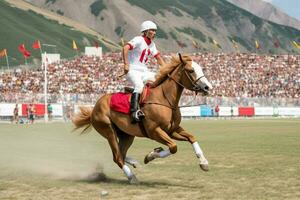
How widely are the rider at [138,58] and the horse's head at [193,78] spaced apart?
94 centimetres

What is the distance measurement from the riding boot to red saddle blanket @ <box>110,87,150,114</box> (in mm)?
132

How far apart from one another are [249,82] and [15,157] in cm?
6150

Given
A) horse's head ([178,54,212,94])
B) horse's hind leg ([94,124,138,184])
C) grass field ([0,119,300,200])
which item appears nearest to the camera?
grass field ([0,119,300,200])

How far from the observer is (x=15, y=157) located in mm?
19344

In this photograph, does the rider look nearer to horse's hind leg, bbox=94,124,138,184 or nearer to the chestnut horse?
the chestnut horse

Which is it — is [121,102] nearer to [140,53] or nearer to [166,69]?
[140,53]

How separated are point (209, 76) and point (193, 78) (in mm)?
67055

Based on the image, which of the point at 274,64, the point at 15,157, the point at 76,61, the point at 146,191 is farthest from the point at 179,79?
the point at 274,64

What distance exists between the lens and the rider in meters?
12.5

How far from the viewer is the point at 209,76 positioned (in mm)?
78500

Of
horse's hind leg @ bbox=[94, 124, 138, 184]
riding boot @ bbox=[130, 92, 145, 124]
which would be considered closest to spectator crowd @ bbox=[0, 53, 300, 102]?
horse's hind leg @ bbox=[94, 124, 138, 184]

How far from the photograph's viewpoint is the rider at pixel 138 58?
41.0 feet

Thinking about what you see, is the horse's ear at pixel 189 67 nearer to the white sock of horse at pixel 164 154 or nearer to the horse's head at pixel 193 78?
the horse's head at pixel 193 78

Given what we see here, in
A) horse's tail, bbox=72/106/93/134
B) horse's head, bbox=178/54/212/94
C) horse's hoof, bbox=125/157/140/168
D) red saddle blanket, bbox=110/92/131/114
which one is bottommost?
horse's hoof, bbox=125/157/140/168
